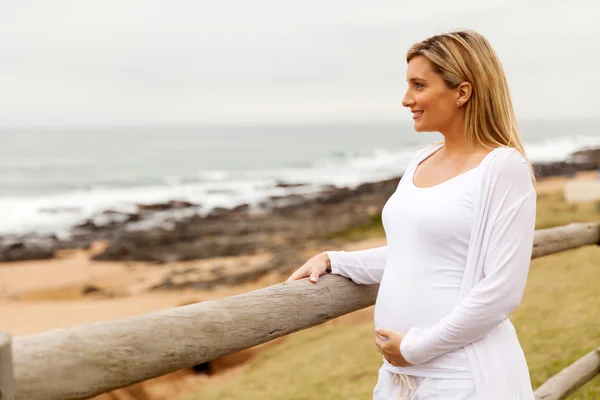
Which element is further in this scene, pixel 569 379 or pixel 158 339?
pixel 569 379

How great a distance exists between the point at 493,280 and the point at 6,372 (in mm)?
1230

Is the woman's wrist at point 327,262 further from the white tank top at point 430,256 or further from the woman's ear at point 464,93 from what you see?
the woman's ear at point 464,93

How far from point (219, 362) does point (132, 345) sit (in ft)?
19.0

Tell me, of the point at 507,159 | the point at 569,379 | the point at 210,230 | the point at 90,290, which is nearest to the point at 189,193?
the point at 210,230

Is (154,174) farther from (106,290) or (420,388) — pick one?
(420,388)

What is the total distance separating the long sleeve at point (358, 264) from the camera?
2.21m

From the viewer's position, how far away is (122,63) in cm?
9738

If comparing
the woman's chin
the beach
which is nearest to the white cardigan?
the woman's chin

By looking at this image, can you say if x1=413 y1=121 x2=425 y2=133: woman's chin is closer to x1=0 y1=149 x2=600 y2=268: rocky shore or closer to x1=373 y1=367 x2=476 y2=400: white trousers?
x1=373 y1=367 x2=476 y2=400: white trousers

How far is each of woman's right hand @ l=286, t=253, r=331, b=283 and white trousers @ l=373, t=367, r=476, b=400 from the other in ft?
1.34

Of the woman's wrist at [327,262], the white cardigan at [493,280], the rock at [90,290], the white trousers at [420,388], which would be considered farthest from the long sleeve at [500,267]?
the rock at [90,290]

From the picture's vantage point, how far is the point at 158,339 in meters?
1.42

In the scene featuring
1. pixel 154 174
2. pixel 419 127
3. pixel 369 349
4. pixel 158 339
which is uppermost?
pixel 419 127

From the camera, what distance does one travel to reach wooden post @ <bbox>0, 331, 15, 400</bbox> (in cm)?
108
